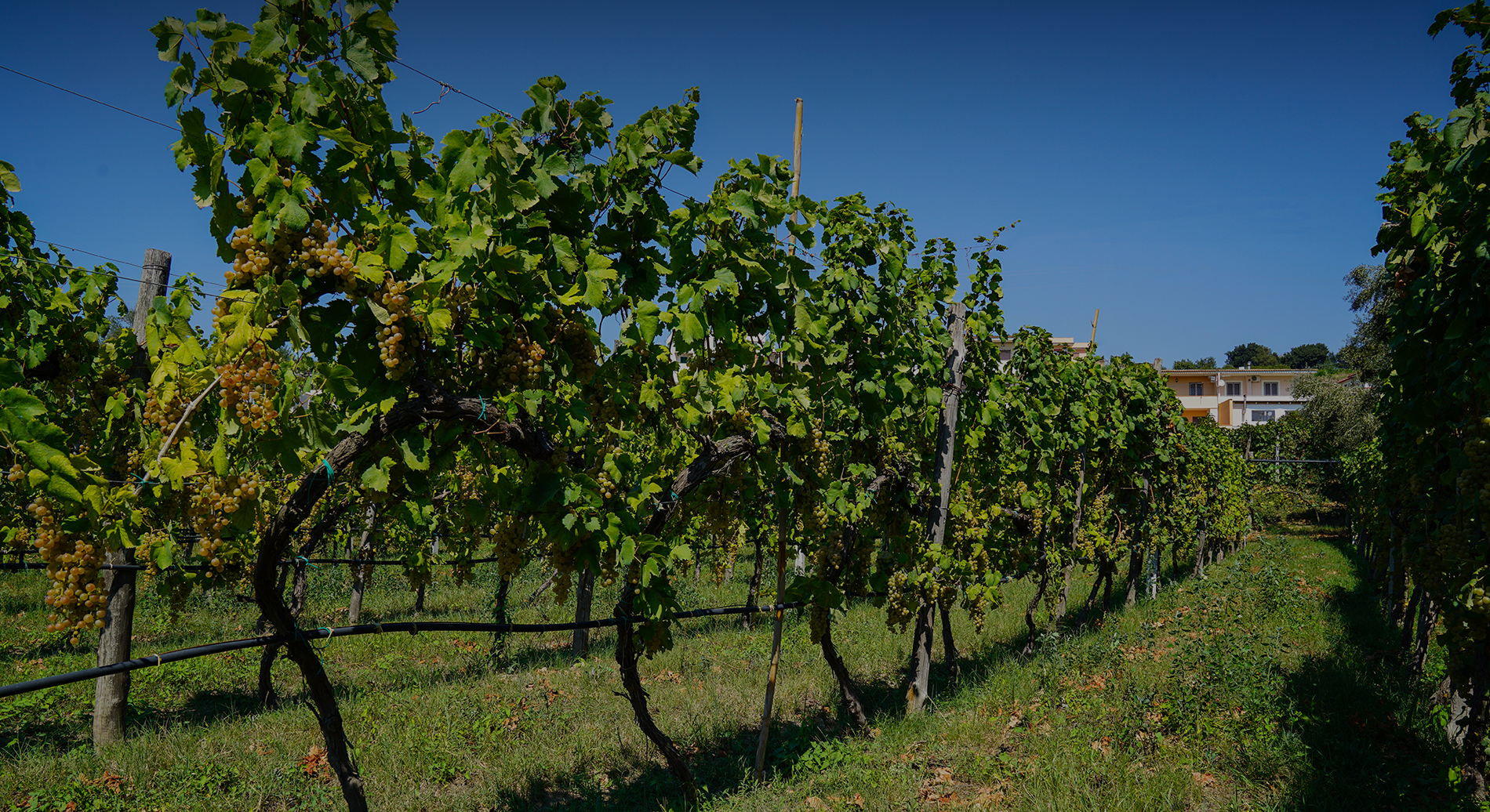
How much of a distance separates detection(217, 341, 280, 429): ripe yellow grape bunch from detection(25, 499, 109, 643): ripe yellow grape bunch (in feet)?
1.71

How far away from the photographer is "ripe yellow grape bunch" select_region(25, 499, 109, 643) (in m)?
1.94

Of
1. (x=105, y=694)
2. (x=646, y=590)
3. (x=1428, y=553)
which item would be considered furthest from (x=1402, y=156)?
(x=105, y=694)

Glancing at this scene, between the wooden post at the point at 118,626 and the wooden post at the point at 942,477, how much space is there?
6021 millimetres

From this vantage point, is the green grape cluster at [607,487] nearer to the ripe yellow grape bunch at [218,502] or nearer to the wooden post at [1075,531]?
the ripe yellow grape bunch at [218,502]

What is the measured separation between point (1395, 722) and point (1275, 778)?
1.74 metres

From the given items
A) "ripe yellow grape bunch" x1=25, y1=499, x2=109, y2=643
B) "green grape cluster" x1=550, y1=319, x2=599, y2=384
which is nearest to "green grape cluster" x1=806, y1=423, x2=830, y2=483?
"green grape cluster" x1=550, y1=319, x2=599, y2=384

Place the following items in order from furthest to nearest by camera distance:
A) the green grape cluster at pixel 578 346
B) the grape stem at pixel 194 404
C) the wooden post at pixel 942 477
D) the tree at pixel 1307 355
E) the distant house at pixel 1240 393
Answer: the tree at pixel 1307 355 → the distant house at pixel 1240 393 → the wooden post at pixel 942 477 → the green grape cluster at pixel 578 346 → the grape stem at pixel 194 404

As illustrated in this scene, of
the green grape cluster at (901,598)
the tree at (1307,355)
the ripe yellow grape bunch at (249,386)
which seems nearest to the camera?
the ripe yellow grape bunch at (249,386)

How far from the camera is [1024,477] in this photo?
801cm

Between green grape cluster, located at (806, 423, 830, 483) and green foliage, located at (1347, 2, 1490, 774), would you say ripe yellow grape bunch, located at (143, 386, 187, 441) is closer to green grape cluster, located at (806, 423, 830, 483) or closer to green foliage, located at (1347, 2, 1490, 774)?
green grape cluster, located at (806, 423, 830, 483)

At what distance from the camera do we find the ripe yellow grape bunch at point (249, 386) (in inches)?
81.4

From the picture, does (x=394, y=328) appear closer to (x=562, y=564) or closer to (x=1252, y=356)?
(x=562, y=564)

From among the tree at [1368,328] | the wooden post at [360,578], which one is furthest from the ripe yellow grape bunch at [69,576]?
the tree at [1368,328]

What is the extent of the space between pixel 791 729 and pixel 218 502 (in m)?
4.79
